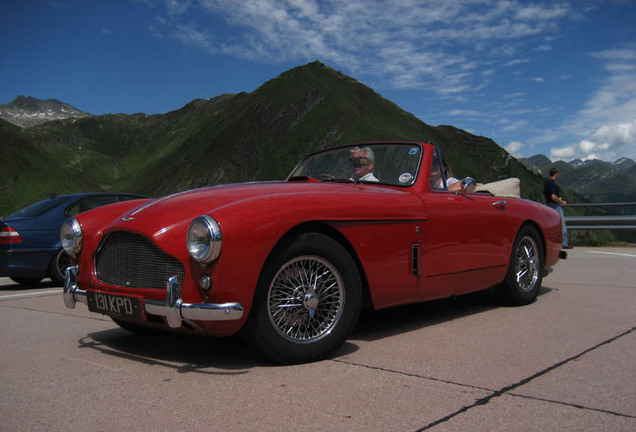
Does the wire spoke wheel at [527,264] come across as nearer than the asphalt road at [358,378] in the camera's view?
No

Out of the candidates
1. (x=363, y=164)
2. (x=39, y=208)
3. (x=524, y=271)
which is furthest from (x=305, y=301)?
(x=39, y=208)

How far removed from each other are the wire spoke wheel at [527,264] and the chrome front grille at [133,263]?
3.25 m

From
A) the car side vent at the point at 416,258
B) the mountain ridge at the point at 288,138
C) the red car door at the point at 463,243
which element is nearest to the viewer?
the car side vent at the point at 416,258

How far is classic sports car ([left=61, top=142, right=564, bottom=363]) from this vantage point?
2.94 meters

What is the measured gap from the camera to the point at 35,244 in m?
7.81

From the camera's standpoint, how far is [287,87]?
141 meters

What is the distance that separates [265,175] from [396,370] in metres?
119

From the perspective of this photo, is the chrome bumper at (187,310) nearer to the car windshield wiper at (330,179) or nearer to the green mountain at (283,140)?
the car windshield wiper at (330,179)

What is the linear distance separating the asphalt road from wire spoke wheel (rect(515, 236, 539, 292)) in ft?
1.45

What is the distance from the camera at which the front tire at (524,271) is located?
4.94m

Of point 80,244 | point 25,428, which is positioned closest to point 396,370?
point 25,428

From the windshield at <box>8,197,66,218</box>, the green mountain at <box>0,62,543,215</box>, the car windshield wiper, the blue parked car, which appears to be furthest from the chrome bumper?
the green mountain at <box>0,62,543,215</box>

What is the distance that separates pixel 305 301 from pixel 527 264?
2856 mm

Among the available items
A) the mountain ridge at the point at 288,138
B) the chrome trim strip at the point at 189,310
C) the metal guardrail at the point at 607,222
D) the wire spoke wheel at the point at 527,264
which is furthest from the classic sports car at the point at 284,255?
the mountain ridge at the point at 288,138
